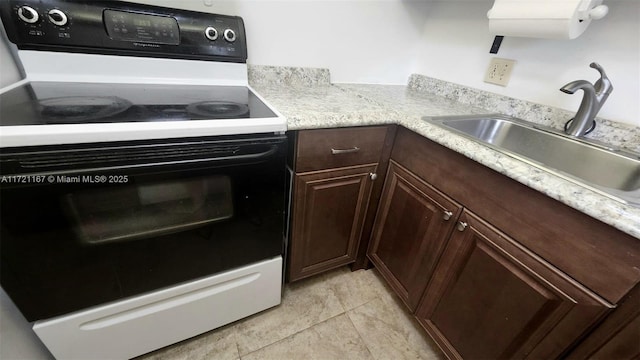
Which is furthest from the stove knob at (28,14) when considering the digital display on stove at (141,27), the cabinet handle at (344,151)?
the cabinet handle at (344,151)

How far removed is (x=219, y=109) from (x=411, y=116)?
27.0 inches

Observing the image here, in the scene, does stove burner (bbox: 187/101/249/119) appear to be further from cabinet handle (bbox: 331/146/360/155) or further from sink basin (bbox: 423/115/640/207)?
sink basin (bbox: 423/115/640/207)

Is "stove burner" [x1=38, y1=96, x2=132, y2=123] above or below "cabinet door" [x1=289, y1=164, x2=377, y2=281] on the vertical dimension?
above

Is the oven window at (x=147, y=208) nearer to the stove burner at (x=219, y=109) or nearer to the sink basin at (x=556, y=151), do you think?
the stove burner at (x=219, y=109)

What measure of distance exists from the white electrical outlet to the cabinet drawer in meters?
0.69

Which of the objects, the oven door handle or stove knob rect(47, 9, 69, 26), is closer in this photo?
the oven door handle

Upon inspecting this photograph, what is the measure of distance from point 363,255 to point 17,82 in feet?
4.96

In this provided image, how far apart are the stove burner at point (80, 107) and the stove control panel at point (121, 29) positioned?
236 mm

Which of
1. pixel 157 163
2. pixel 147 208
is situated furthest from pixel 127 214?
pixel 157 163

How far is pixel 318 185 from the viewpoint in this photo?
102 centimetres

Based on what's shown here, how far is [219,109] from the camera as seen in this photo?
0.82m

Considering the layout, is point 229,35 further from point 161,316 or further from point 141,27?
point 161,316

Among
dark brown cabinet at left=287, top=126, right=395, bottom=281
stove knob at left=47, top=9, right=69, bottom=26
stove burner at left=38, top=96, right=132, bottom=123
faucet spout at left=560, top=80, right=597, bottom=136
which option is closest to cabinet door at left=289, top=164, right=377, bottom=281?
dark brown cabinet at left=287, top=126, right=395, bottom=281

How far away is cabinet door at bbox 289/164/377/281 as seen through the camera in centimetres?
102
